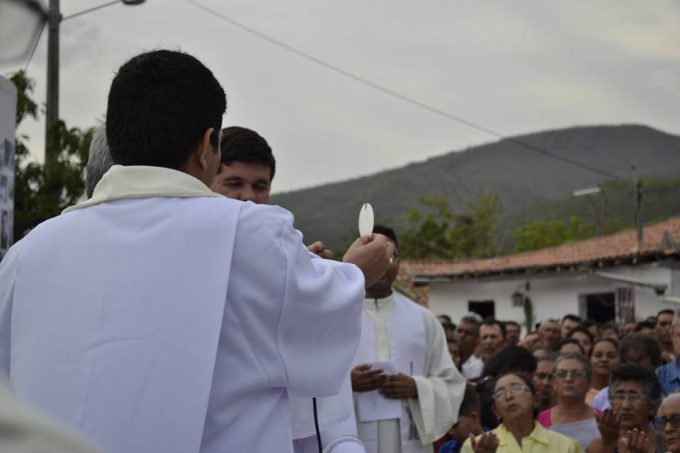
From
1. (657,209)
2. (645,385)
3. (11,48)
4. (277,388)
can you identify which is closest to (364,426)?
(645,385)

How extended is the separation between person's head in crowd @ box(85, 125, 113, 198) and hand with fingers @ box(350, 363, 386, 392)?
117 inches

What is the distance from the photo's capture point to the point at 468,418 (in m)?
8.07

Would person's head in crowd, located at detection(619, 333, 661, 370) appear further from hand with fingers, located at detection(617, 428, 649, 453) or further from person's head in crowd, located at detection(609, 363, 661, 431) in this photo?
hand with fingers, located at detection(617, 428, 649, 453)

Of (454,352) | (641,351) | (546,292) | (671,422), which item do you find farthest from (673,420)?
(546,292)

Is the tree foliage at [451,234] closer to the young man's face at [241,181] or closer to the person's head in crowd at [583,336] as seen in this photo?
the person's head in crowd at [583,336]

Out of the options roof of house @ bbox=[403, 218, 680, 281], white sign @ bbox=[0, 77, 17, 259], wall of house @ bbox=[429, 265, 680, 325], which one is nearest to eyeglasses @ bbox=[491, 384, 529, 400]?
white sign @ bbox=[0, 77, 17, 259]

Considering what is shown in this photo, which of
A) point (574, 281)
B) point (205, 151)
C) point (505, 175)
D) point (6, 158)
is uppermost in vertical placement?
point (505, 175)

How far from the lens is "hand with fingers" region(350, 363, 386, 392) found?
5.95 metres

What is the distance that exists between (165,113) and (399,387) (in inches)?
152

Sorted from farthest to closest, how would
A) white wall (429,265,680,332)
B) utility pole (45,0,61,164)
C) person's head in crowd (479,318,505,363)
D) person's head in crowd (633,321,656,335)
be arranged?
white wall (429,265,680,332) → utility pole (45,0,61,164) → person's head in crowd (633,321,656,335) → person's head in crowd (479,318,505,363)

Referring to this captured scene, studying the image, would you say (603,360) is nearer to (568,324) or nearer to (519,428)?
(519,428)

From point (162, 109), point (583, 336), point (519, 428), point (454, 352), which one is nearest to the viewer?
point (162, 109)

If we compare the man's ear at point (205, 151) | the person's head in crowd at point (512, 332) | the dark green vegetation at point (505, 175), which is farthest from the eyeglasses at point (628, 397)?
the dark green vegetation at point (505, 175)

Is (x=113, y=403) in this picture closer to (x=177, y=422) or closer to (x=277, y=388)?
(x=177, y=422)
